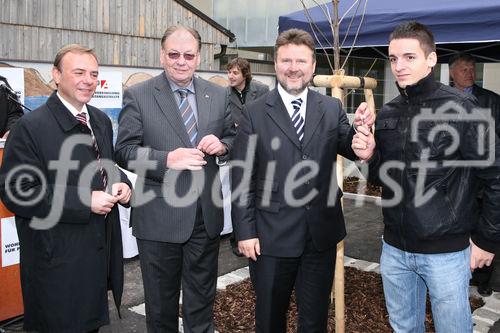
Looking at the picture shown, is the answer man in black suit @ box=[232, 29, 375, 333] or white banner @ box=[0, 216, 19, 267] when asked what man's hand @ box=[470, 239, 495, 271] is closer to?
man in black suit @ box=[232, 29, 375, 333]

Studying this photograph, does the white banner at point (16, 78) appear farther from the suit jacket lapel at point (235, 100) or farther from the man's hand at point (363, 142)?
the man's hand at point (363, 142)

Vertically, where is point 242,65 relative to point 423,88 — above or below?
above

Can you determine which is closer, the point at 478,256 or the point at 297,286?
the point at 478,256

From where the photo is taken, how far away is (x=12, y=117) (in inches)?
195

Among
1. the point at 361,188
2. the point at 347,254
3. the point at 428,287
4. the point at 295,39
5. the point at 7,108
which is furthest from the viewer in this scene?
the point at 361,188

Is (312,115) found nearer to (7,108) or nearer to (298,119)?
(298,119)

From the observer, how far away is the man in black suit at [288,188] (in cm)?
300

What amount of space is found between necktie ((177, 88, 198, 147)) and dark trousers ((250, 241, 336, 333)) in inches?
35.1

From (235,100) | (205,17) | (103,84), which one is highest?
(205,17)

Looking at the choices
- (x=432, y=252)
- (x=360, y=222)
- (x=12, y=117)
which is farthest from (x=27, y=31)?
(x=432, y=252)

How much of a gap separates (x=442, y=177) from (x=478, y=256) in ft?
1.57

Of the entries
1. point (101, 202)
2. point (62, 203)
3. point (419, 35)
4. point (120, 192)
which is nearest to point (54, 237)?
point (62, 203)

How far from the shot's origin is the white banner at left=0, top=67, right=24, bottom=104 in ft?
18.3

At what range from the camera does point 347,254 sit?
6375 millimetres
